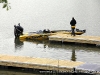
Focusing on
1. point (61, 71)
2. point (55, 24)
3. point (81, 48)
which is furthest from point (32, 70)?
point (55, 24)

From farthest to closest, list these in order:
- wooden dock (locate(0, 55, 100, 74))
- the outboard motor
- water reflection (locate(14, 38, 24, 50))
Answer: the outboard motor < water reflection (locate(14, 38, 24, 50)) < wooden dock (locate(0, 55, 100, 74))

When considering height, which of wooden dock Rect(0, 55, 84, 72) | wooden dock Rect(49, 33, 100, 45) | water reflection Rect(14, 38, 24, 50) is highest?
wooden dock Rect(49, 33, 100, 45)

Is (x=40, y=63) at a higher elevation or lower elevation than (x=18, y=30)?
lower

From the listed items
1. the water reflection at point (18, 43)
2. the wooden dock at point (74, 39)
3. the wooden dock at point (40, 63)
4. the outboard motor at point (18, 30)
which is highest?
the outboard motor at point (18, 30)

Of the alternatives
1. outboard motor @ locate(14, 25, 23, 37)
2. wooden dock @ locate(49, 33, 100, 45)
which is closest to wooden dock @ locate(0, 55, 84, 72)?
wooden dock @ locate(49, 33, 100, 45)

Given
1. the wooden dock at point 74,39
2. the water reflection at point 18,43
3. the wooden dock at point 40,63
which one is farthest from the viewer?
the water reflection at point 18,43

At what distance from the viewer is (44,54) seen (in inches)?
877

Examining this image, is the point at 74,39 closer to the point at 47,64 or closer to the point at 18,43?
the point at 18,43

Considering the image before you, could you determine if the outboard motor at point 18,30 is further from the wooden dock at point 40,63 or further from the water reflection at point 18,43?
the wooden dock at point 40,63

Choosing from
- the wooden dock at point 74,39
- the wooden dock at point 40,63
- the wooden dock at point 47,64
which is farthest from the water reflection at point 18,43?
the wooden dock at point 40,63

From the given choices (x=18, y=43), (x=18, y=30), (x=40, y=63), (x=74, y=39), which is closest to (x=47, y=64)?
(x=40, y=63)

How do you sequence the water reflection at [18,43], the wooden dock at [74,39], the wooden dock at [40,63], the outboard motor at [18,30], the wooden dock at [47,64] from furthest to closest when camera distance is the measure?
the outboard motor at [18,30] → the water reflection at [18,43] → the wooden dock at [74,39] → the wooden dock at [40,63] → the wooden dock at [47,64]

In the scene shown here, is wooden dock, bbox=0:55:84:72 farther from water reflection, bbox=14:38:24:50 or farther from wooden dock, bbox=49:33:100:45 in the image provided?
wooden dock, bbox=49:33:100:45

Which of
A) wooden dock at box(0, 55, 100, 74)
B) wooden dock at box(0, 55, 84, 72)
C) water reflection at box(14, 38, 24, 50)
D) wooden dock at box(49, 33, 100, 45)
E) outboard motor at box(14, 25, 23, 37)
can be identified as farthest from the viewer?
outboard motor at box(14, 25, 23, 37)
